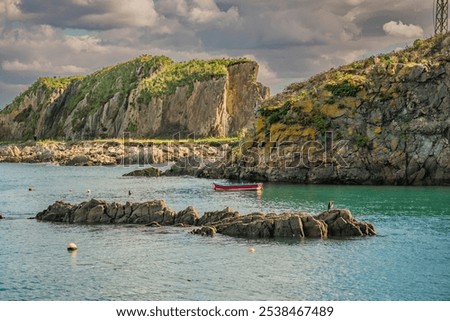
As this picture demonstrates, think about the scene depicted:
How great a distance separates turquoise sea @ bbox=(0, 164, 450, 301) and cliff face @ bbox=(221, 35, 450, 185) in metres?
25.4

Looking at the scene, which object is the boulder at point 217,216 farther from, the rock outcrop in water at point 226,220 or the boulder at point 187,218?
the boulder at point 187,218

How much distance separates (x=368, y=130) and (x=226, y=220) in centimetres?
5642

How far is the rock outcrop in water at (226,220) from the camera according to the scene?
2672 inches

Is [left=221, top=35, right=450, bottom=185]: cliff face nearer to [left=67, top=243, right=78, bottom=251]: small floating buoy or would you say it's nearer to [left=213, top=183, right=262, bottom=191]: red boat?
[left=213, top=183, right=262, bottom=191]: red boat

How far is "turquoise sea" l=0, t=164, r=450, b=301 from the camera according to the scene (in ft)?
162

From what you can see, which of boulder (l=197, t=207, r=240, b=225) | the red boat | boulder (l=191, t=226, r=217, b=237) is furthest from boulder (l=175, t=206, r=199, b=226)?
the red boat

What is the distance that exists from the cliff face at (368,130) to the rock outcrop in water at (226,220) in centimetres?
4883

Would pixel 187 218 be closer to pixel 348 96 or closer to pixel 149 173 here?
pixel 348 96

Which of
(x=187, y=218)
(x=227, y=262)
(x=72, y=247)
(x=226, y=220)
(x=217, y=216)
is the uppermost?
(x=217, y=216)

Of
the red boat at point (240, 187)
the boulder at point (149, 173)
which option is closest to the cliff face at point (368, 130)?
the red boat at point (240, 187)

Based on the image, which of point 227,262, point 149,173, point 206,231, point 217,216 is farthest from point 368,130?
point 227,262

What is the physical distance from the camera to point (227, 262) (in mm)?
57500
